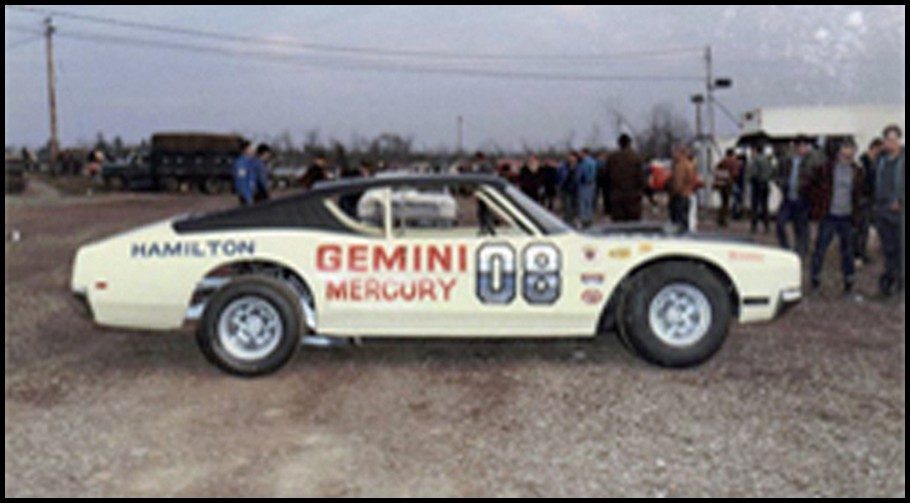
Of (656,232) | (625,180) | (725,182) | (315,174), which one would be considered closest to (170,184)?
(725,182)

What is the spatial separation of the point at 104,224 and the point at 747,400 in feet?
63.2

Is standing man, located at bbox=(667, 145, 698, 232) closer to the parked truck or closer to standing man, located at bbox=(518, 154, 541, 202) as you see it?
standing man, located at bbox=(518, 154, 541, 202)

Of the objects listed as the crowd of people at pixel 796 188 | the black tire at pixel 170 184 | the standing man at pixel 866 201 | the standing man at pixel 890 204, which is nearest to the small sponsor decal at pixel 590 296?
the crowd of people at pixel 796 188

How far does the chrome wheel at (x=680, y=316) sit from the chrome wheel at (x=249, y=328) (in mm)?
2496

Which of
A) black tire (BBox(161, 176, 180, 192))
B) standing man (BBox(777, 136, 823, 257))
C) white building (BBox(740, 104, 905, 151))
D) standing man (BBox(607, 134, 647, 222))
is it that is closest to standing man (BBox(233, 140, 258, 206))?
standing man (BBox(607, 134, 647, 222))

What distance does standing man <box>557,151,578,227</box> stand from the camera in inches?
725

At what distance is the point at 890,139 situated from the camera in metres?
9.00

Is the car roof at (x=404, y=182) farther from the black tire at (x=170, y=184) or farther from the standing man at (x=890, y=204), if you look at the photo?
the black tire at (x=170, y=184)

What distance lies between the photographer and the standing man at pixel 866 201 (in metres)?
10.9

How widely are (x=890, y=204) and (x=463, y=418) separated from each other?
19.1 ft

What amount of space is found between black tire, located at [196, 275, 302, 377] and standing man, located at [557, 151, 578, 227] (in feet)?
40.7

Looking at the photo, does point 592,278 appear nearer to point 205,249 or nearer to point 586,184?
point 205,249

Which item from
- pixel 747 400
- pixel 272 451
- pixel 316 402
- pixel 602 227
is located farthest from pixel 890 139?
pixel 272 451

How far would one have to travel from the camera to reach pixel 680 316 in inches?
250
